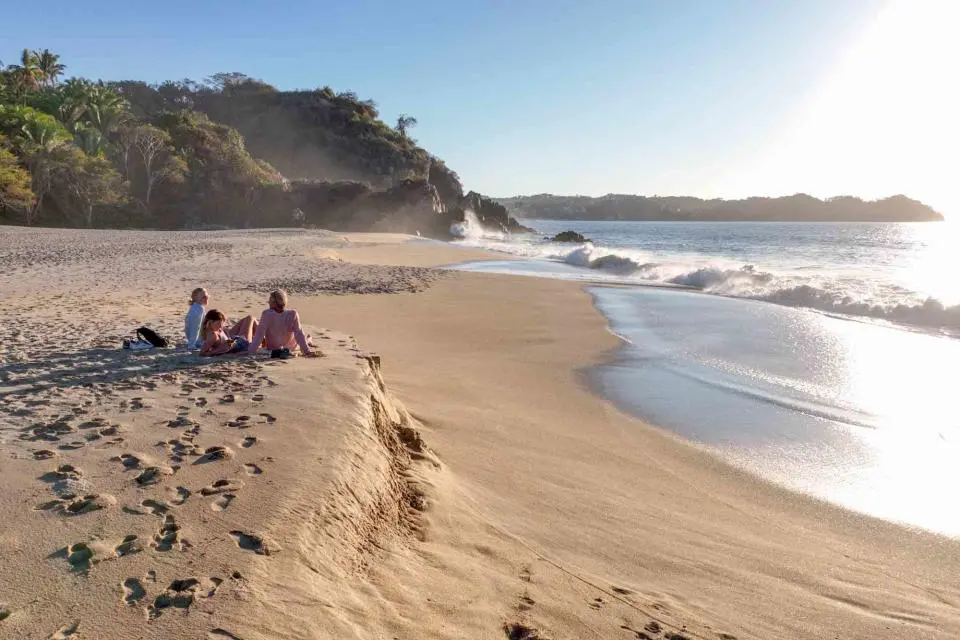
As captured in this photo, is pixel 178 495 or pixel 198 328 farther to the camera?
pixel 198 328

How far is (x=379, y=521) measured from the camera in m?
3.20

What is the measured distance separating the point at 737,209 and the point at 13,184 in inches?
6010

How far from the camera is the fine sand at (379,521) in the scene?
233cm

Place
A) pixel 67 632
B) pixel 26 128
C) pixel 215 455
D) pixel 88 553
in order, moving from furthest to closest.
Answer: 1. pixel 26 128
2. pixel 215 455
3. pixel 88 553
4. pixel 67 632

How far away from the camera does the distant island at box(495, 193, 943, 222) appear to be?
12669 centimetres

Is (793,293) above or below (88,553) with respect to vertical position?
above

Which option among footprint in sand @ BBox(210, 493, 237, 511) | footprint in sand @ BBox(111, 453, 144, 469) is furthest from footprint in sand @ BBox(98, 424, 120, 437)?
footprint in sand @ BBox(210, 493, 237, 511)

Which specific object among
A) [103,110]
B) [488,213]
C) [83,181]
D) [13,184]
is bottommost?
[13,184]

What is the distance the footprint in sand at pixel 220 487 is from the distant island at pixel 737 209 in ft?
483

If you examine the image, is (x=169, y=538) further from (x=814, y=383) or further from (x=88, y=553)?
(x=814, y=383)

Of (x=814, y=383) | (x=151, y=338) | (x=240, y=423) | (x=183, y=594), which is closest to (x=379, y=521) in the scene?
(x=183, y=594)

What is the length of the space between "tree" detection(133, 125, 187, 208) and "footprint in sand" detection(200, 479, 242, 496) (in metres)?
44.9

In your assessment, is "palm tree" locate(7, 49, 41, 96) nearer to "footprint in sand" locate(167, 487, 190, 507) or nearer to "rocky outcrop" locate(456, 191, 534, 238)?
"rocky outcrop" locate(456, 191, 534, 238)

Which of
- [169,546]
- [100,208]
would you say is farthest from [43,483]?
[100,208]
